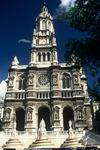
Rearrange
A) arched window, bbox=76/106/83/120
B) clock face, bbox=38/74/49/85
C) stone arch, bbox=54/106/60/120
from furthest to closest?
clock face, bbox=38/74/49/85 → stone arch, bbox=54/106/60/120 → arched window, bbox=76/106/83/120

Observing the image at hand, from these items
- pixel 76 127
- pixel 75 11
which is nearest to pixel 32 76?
pixel 76 127

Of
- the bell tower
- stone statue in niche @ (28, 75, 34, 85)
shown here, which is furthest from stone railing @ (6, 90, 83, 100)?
the bell tower

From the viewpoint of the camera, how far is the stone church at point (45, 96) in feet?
140

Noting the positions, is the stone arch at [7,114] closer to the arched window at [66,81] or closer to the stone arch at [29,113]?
the stone arch at [29,113]

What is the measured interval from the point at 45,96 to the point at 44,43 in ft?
48.0

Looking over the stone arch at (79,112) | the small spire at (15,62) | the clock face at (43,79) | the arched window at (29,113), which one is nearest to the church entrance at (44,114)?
the arched window at (29,113)

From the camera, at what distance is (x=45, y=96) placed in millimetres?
45406

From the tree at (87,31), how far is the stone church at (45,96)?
67.2 ft

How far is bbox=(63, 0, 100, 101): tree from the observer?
1781 cm

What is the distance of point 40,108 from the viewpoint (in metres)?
45.3

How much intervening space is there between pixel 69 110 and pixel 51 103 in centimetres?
418

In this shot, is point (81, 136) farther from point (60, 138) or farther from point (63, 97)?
point (63, 97)

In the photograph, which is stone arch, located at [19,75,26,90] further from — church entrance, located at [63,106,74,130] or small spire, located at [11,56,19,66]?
church entrance, located at [63,106,74,130]

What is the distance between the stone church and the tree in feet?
67.2
